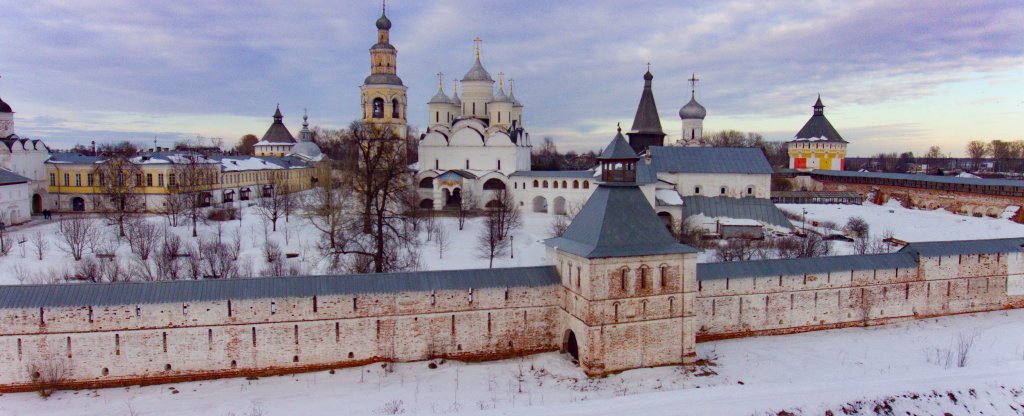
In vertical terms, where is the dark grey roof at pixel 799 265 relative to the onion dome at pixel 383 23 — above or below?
below

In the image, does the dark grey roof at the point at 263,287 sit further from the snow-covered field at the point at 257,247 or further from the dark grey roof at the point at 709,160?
the dark grey roof at the point at 709,160

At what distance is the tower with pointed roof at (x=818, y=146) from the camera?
47.8 metres

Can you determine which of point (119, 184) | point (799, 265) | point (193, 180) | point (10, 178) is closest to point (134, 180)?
point (119, 184)

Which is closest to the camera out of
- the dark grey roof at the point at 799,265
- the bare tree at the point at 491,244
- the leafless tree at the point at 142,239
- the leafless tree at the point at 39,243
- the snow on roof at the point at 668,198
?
the dark grey roof at the point at 799,265

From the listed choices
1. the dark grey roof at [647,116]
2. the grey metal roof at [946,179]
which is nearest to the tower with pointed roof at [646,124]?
the dark grey roof at [647,116]

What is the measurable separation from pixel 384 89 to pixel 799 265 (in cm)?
2245

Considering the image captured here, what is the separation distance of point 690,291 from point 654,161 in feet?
63.0

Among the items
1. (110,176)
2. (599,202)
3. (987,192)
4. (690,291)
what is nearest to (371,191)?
(599,202)

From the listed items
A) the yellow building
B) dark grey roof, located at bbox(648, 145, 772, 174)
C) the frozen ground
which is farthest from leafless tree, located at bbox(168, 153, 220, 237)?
dark grey roof, located at bbox(648, 145, 772, 174)

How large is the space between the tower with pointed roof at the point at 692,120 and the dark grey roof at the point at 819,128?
10.5 m

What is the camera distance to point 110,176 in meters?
29.4

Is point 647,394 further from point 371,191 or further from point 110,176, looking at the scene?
point 110,176

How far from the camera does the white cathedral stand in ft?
92.7

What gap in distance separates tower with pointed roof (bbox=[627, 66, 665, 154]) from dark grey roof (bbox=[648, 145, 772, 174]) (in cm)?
284
